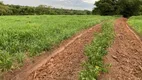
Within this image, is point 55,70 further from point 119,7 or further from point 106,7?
point 106,7

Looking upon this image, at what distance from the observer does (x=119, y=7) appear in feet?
190

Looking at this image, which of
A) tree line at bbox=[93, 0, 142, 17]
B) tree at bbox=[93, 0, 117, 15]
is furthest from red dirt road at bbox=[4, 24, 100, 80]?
tree at bbox=[93, 0, 117, 15]

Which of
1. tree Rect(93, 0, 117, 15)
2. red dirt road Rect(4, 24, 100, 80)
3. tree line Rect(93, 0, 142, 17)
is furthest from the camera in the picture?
tree Rect(93, 0, 117, 15)

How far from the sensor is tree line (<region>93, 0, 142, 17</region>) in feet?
187

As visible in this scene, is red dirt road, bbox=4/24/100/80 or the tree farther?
the tree

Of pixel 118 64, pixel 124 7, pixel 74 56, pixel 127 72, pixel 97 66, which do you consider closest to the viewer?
pixel 97 66

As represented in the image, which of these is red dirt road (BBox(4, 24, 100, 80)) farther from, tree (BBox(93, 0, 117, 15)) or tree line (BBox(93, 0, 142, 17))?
tree (BBox(93, 0, 117, 15))

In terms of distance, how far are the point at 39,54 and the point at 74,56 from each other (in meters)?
1.81

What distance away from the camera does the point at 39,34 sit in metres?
14.4

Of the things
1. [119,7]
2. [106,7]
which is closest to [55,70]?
[119,7]

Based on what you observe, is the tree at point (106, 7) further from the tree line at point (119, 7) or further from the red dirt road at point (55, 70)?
the red dirt road at point (55, 70)

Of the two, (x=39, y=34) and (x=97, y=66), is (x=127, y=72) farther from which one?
(x=39, y=34)

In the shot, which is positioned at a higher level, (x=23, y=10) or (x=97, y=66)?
(x=97, y=66)

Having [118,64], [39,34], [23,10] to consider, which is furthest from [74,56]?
[23,10]
